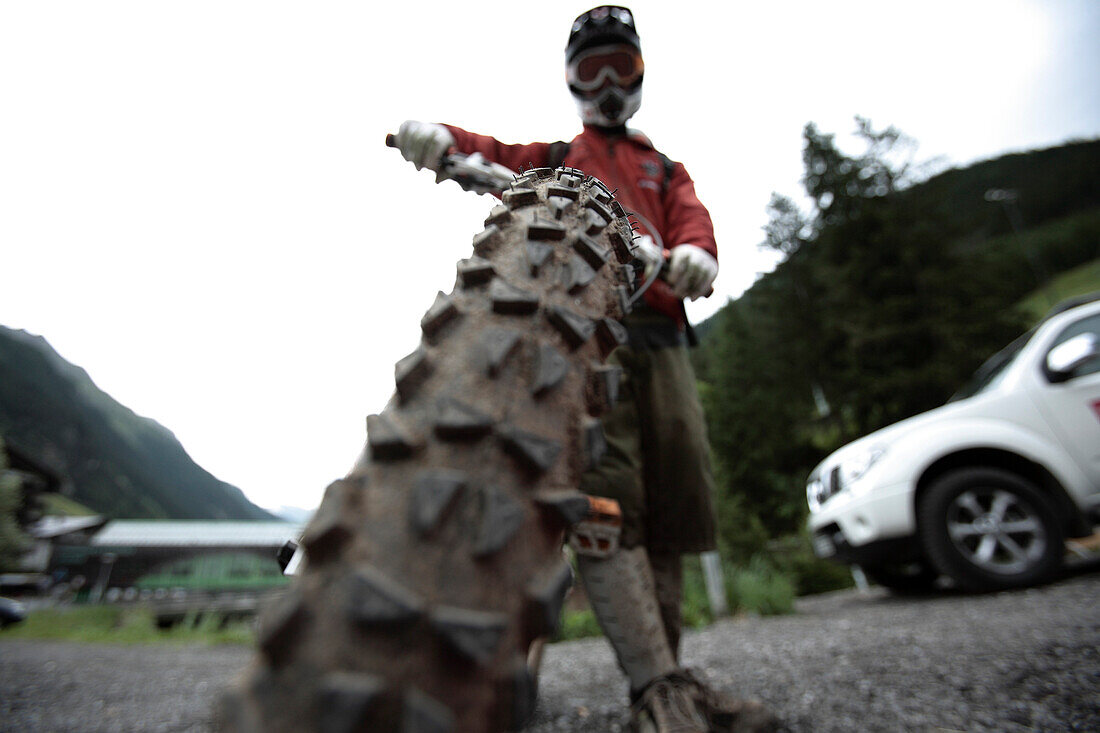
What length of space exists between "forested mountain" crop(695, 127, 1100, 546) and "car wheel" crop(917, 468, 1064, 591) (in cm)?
519

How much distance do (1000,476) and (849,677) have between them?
2.09 meters

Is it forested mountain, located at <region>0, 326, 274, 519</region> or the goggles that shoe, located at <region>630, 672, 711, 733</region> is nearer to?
the goggles

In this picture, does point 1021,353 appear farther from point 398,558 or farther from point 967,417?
point 398,558

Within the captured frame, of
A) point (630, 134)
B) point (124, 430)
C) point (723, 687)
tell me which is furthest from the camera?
point (124, 430)

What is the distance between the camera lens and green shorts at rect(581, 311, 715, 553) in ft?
4.26

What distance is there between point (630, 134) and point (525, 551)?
1.44 m

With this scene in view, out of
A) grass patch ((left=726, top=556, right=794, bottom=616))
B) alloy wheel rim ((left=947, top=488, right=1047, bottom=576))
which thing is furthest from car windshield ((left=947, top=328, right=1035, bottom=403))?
grass patch ((left=726, top=556, right=794, bottom=616))

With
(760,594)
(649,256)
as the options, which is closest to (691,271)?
(649,256)

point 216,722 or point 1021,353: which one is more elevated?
point 1021,353

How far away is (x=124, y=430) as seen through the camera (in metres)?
33.8

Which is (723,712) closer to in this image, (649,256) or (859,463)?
(649,256)

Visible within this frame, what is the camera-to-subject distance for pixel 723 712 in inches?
44.1

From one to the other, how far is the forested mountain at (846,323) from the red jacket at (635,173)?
730 cm

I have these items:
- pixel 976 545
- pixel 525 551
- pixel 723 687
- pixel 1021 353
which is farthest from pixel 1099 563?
pixel 525 551
